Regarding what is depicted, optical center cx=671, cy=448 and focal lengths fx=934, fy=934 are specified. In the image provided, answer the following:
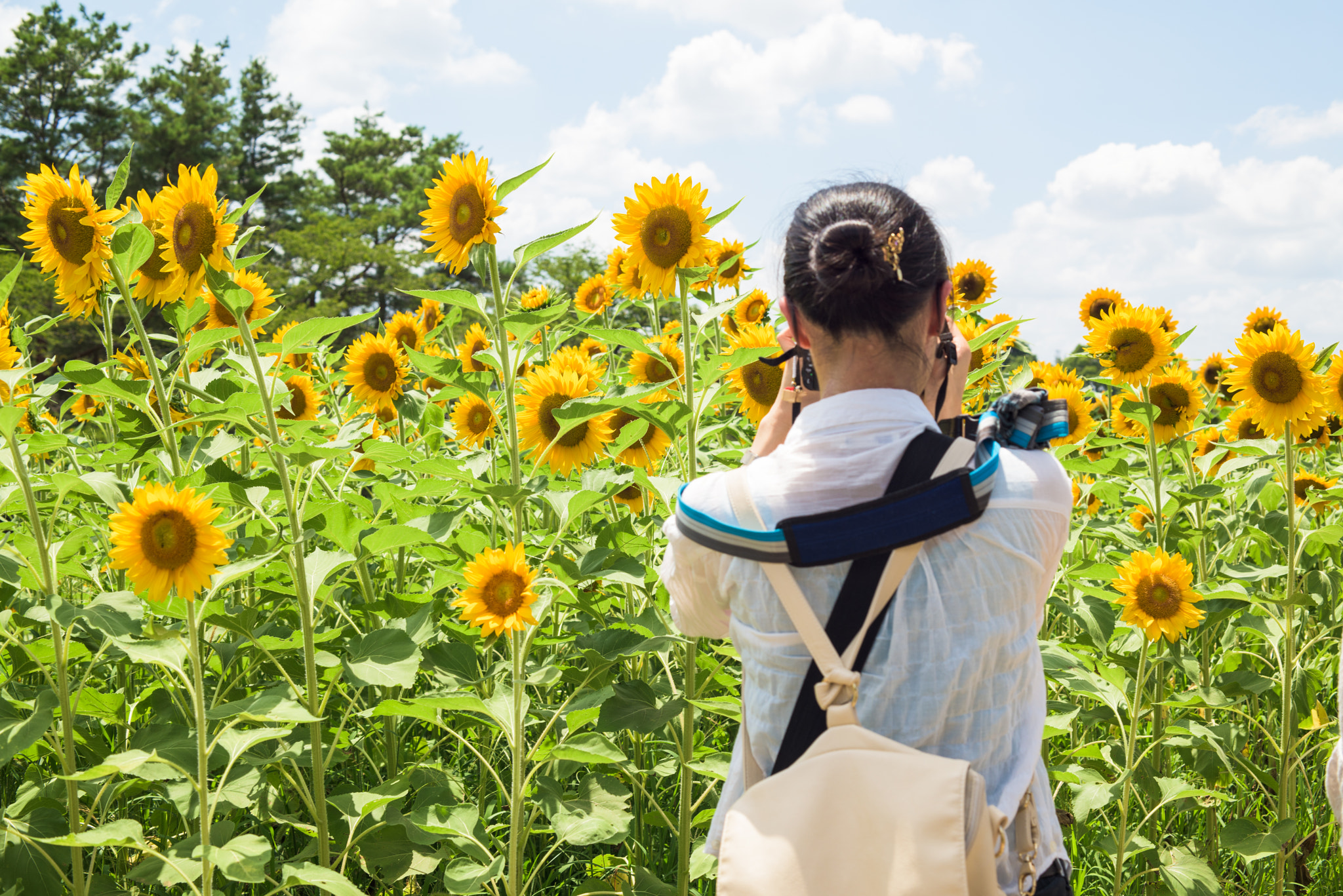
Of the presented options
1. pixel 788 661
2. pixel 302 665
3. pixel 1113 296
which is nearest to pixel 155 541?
pixel 302 665

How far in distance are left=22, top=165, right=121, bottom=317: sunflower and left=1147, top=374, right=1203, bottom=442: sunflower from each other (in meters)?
3.48

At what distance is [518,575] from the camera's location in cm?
208

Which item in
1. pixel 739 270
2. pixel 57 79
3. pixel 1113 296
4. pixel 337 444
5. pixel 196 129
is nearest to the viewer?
pixel 337 444

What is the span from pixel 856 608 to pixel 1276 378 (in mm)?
2533

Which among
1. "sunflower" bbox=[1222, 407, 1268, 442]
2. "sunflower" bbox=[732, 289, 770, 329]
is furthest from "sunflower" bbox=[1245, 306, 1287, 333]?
"sunflower" bbox=[732, 289, 770, 329]

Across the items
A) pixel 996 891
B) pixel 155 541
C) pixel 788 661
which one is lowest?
pixel 996 891

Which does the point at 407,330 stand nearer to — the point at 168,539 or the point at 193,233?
the point at 193,233

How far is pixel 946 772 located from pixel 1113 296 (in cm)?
379

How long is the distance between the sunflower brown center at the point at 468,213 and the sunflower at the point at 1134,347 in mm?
2279

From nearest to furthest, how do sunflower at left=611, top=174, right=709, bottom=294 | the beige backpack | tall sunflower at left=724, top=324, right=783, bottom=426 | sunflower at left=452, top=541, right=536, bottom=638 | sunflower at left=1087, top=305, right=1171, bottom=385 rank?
the beige backpack < sunflower at left=452, top=541, right=536, bottom=638 < sunflower at left=611, top=174, right=709, bottom=294 < tall sunflower at left=724, top=324, right=783, bottom=426 < sunflower at left=1087, top=305, right=1171, bottom=385

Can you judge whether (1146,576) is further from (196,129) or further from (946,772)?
(196,129)

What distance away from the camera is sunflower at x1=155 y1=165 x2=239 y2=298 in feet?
7.46

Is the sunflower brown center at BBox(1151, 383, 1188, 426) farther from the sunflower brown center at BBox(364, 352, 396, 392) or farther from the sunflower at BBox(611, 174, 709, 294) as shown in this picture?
the sunflower brown center at BBox(364, 352, 396, 392)

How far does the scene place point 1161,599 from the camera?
8.67 ft
